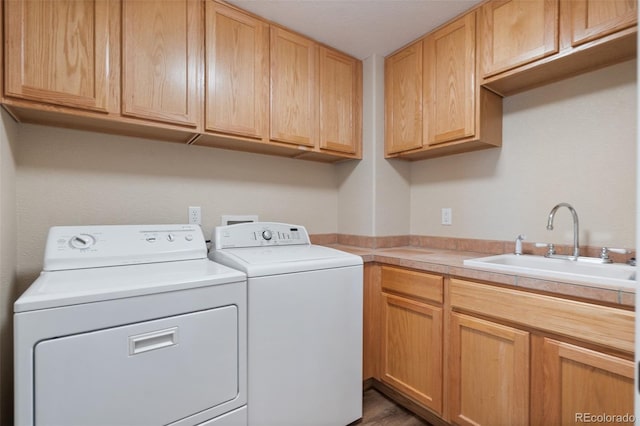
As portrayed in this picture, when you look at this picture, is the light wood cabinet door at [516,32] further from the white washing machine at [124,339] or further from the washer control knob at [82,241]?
the washer control knob at [82,241]

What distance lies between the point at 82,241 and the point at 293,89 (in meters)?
1.38

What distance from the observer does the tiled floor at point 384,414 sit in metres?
1.69

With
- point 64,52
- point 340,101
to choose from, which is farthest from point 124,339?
point 340,101

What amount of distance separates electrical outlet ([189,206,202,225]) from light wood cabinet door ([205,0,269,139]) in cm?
51

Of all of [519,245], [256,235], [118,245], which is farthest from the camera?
[256,235]

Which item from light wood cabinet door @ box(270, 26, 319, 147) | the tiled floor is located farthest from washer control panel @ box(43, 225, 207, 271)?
the tiled floor

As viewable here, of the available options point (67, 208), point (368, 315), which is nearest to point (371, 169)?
point (368, 315)

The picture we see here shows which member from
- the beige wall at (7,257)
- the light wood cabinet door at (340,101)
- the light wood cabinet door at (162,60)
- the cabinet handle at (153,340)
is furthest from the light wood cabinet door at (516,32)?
the beige wall at (7,257)

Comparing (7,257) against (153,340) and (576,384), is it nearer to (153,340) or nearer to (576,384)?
(153,340)

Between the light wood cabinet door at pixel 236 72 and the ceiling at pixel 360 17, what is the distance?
107 mm

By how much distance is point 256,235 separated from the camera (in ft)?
6.01

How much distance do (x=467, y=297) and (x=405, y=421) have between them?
82cm

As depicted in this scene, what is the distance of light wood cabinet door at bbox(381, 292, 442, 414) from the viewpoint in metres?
1.60

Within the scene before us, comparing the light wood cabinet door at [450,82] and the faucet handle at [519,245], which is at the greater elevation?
the light wood cabinet door at [450,82]
